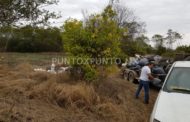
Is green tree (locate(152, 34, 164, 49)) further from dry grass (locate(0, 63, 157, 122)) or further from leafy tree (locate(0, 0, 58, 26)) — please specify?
leafy tree (locate(0, 0, 58, 26))

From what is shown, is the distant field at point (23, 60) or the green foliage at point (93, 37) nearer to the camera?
the green foliage at point (93, 37)

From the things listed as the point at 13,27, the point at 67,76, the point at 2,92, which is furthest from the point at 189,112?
the point at 67,76

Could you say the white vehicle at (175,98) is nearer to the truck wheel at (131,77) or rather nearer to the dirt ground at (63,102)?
the dirt ground at (63,102)

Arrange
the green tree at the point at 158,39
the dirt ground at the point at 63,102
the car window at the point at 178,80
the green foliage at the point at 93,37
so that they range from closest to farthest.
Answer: the car window at the point at 178,80 < the dirt ground at the point at 63,102 < the green foliage at the point at 93,37 < the green tree at the point at 158,39

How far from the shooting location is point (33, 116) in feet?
24.4

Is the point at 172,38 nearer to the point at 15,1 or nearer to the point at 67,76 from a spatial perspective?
the point at 67,76

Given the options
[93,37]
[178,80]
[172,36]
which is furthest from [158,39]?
[178,80]

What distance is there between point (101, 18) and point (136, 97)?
338 centimetres

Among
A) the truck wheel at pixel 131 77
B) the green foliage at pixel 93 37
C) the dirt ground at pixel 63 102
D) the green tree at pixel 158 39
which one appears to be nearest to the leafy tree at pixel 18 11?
the dirt ground at pixel 63 102

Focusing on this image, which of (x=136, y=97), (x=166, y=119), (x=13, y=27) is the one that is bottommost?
(x=136, y=97)

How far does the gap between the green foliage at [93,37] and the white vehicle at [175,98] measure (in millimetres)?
4892

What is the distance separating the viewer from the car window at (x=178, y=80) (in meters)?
6.25

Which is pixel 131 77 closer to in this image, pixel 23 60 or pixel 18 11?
pixel 23 60

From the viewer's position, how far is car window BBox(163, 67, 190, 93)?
625 cm
